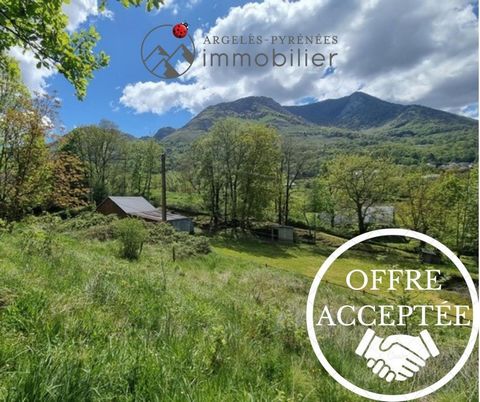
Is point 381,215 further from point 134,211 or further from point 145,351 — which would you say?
point 145,351

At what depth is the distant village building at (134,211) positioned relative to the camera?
30.3 m

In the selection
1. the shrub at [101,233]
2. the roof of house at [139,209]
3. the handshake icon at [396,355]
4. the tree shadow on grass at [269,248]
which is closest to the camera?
the handshake icon at [396,355]

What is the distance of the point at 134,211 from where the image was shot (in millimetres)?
31625

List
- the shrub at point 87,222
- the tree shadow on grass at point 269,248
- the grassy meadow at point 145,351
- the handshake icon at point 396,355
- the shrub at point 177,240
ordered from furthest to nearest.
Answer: the tree shadow on grass at point 269,248, the shrub at point 87,222, the shrub at point 177,240, the handshake icon at point 396,355, the grassy meadow at point 145,351

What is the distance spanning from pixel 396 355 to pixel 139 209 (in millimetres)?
32457

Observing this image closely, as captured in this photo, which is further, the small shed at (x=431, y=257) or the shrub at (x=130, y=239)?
the small shed at (x=431, y=257)

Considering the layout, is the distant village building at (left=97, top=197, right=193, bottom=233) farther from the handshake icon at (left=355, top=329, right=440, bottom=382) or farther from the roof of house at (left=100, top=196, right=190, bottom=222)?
the handshake icon at (left=355, top=329, right=440, bottom=382)

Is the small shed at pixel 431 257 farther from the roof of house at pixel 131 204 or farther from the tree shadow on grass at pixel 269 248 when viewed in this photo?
the roof of house at pixel 131 204

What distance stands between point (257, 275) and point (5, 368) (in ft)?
42.4

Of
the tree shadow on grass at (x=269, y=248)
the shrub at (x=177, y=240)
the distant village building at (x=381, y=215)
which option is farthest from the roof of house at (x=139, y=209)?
the distant village building at (x=381, y=215)

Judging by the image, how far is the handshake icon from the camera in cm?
276

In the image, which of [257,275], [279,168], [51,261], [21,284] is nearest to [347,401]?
[21,284]

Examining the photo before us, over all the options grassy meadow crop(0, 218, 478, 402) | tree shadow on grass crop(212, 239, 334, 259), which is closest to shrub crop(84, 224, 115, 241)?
tree shadow on grass crop(212, 239, 334, 259)

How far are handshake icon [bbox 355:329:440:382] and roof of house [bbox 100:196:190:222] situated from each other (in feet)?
90.7
